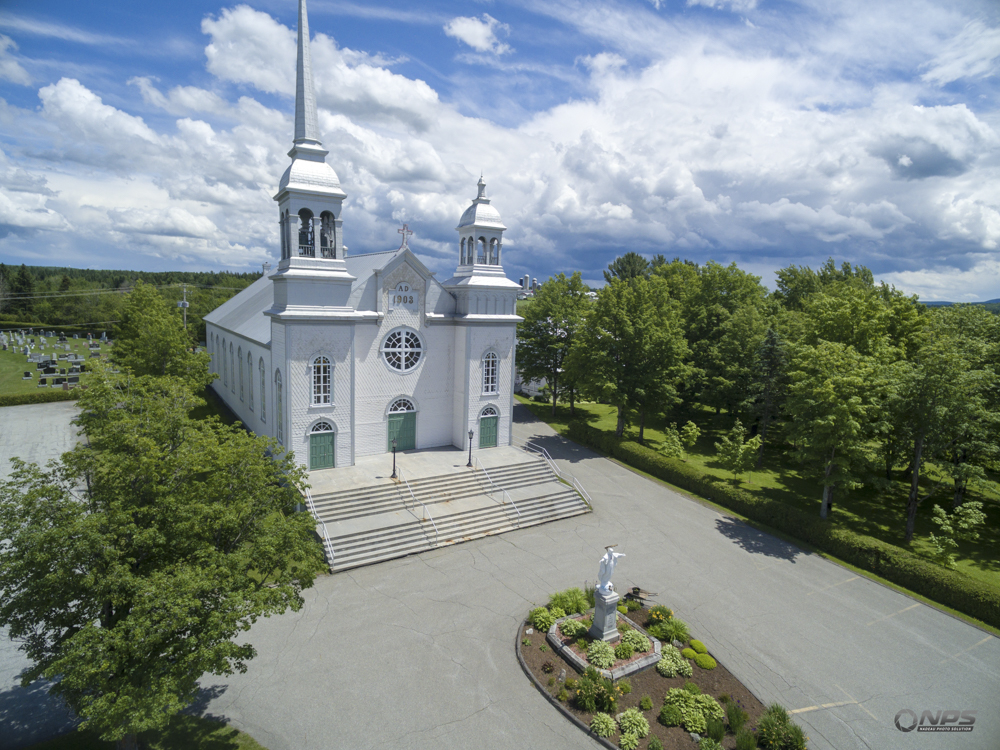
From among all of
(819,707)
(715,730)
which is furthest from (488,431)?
(819,707)

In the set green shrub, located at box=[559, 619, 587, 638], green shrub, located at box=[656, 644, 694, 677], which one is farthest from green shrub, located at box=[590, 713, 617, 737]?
green shrub, located at box=[559, 619, 587, 638]

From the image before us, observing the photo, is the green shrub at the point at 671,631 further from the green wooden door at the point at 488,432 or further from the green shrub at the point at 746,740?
the green wooden door at the point at 488,432

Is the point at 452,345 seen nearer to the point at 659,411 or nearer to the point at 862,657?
A: the point at 659,411

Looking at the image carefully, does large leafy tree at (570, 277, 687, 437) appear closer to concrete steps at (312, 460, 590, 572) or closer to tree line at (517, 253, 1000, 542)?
tree line at (517, 253, 1000, 542)

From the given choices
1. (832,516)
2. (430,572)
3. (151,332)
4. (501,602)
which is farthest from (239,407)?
(832,516)

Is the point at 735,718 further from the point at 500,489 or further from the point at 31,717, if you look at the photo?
the point at 31,717

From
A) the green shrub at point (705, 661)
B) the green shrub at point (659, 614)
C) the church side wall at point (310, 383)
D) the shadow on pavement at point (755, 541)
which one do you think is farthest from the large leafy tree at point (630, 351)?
the green shrub at point (705, 661)
